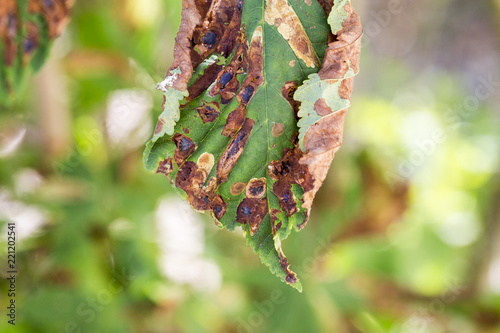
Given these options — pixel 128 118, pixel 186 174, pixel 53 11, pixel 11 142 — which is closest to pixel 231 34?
pixel 186 174

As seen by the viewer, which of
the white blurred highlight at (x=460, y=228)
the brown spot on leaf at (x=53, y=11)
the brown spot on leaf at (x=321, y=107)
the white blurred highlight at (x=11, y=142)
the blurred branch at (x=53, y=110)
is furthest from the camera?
the white blurred highlight at (x=460, y=228)

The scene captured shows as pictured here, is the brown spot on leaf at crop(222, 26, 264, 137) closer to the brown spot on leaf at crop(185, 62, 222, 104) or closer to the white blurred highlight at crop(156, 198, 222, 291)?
the brown spot on leaf at crop(185, 62, 222, 104)

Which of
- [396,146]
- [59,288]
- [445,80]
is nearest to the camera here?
[59,288]

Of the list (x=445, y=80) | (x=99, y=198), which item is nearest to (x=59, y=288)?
(x=99, y=198)

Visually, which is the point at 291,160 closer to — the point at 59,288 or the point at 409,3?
the point at 59,288

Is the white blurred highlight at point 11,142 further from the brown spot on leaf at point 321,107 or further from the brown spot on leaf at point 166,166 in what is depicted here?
the brown spot on leaf at point 321,107

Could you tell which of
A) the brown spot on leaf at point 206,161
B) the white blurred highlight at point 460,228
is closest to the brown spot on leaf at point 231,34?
the brown spot on leaf at point 206,161

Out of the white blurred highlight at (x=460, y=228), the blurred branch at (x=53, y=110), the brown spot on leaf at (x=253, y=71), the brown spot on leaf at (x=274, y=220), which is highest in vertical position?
the brown spot on leaf at (x=253, y=71)
